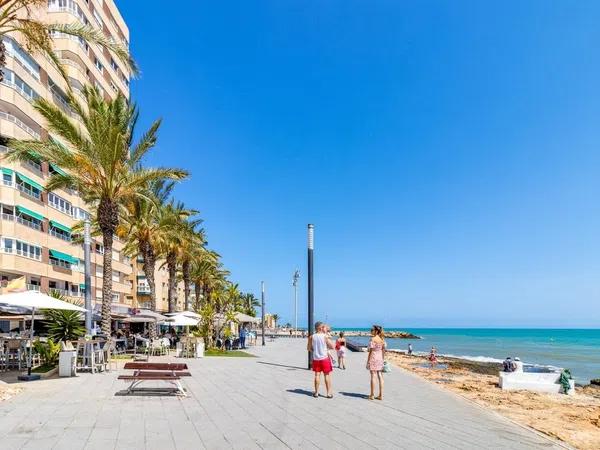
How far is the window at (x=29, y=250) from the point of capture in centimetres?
3571

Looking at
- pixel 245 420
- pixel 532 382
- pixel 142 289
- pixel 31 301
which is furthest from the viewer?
pixel 142 289

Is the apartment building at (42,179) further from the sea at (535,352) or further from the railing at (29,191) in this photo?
the sea at (535,352)

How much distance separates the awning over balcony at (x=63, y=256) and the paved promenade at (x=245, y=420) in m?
30.6

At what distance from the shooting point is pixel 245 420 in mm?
9133

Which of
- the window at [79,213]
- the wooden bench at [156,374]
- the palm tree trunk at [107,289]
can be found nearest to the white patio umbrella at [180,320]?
the palm tree trunk at [107,289]

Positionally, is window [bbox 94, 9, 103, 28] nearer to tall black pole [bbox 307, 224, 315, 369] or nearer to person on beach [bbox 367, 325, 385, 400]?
tall black pole [bbox 307, 224, 315, 369]

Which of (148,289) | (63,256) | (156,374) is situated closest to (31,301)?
(156,374)

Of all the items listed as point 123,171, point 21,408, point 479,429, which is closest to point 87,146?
point 123,171

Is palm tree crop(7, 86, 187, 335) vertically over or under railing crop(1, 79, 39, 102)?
under

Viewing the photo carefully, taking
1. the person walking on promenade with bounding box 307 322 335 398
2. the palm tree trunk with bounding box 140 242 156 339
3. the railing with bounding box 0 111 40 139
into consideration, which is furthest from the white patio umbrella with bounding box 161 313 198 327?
the railing with bounding box 0 111 40 139

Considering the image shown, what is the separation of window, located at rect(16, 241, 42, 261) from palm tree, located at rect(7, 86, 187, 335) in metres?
15.3

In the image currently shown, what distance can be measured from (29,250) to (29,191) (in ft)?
13.6

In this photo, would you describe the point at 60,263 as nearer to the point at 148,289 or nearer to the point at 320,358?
the point at 320,358

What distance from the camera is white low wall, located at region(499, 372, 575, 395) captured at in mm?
21906
